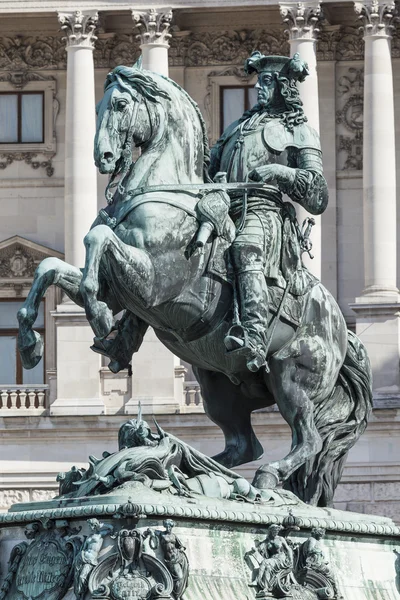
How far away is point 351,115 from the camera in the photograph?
44250 mm

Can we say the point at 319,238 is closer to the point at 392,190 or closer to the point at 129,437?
the point at 392,190

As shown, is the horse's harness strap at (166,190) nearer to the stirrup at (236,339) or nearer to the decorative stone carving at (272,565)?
the stirrup at (236,339)

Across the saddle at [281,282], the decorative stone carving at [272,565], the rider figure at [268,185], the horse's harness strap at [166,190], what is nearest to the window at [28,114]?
the rider figure at [268,185]

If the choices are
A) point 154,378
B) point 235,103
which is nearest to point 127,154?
point 154,378

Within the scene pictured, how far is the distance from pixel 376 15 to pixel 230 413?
28.0 meters

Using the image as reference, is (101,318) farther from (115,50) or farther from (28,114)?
(28,114)

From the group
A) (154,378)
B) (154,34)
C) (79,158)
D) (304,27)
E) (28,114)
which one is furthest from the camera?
(28,114)

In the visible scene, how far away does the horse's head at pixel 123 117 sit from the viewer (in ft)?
45.6

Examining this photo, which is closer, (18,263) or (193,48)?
(18,263)

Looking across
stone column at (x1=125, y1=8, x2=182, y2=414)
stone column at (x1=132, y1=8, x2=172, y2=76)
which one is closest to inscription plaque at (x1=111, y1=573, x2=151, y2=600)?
stone column at (x1=125, y1=8, x2=182, y2=414)

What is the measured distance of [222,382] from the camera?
47.9 ft

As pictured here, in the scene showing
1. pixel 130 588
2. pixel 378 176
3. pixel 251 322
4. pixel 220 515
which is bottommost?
pixel 130 588

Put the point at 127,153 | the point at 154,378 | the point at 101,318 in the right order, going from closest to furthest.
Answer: the point at 101,318, the point at 127,153, the point at 154,378

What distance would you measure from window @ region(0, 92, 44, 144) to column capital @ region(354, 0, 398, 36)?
6.50 m
